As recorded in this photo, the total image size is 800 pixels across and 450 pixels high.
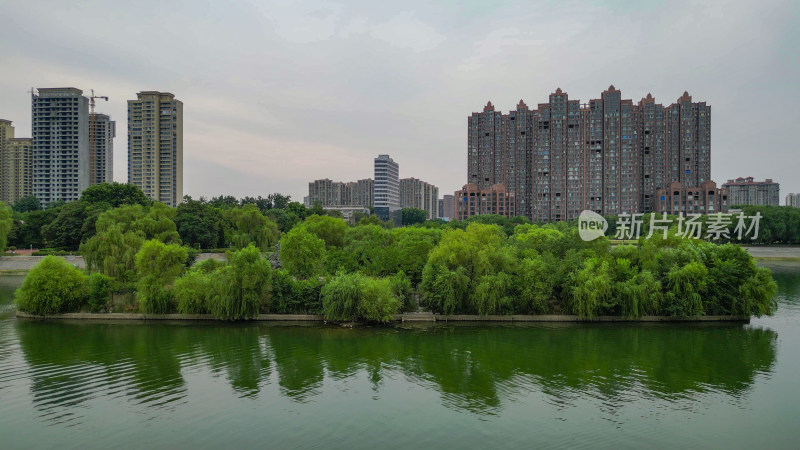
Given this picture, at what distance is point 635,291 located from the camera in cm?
1925

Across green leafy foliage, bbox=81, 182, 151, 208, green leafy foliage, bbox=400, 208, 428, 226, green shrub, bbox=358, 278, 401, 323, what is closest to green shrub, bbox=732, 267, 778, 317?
green shrub, bbox=358, 278, 401, 323

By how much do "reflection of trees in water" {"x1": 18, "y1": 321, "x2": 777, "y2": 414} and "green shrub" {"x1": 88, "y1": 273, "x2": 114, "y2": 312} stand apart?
4.12ft

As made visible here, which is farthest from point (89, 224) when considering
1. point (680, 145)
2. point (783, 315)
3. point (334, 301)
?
point (680, 145)

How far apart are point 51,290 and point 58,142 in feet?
229

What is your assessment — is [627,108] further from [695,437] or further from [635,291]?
[695,437]

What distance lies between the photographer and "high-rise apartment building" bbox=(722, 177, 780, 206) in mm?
115250

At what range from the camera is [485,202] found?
7375 cm

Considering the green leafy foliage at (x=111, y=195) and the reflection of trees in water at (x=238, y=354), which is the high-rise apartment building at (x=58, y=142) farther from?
the reflection of trees in water at (x=238, y=354)

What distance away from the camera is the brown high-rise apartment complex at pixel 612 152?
67562 mm

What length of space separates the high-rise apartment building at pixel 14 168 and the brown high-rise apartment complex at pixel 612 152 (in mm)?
81147

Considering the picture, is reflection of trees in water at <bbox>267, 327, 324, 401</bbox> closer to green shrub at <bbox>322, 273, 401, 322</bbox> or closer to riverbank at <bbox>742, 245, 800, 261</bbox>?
green shrub at <bbox>322, 273, 401, 322</bbox>

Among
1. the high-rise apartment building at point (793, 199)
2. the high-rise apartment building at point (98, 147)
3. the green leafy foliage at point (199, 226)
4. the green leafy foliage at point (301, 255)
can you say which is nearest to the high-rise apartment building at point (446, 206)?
the high-rise apartment building at point (793, 199)

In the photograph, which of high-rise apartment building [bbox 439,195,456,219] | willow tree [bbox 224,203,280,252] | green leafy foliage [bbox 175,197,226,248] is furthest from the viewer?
high-rise apartment building [bbox 439,195,456,219]

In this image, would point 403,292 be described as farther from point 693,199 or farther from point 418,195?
point 418,195
